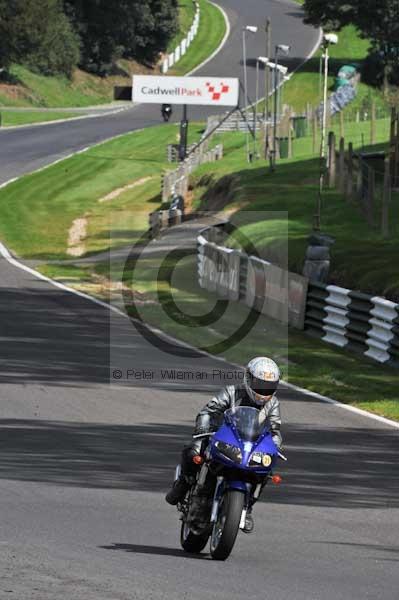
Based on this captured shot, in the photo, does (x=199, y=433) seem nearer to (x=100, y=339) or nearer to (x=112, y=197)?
(x=100, y=339)

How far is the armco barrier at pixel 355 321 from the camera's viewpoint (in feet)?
82.3

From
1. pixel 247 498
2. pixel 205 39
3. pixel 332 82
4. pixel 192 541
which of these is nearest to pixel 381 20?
pixel 332 82

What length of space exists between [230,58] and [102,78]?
9.93m

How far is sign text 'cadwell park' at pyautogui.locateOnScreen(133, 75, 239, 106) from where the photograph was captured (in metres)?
71.8

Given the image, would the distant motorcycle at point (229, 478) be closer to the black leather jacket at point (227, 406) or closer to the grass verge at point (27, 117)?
the black leather jacket at point (227, 406)

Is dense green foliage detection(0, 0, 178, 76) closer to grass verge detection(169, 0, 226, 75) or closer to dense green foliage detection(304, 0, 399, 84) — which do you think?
grass verge detection(169, 0, 226, 75)

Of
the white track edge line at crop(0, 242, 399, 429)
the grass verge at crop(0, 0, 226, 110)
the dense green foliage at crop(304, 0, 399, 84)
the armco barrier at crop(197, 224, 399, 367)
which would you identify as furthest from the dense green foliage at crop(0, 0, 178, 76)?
the armco barrier at crop(197, 224, 399, 367)

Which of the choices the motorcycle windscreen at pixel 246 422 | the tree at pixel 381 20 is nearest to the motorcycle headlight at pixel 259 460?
the motorcycle windscreen at pixel 246 422

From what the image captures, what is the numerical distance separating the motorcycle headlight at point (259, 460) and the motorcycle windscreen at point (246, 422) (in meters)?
0.15

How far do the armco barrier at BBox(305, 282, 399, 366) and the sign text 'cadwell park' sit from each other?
43.9m

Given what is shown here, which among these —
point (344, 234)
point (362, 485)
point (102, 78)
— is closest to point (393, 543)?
point (362, 485)

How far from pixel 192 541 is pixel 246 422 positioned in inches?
42.1

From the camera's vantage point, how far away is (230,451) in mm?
11031

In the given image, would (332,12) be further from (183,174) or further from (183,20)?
(183,20)
